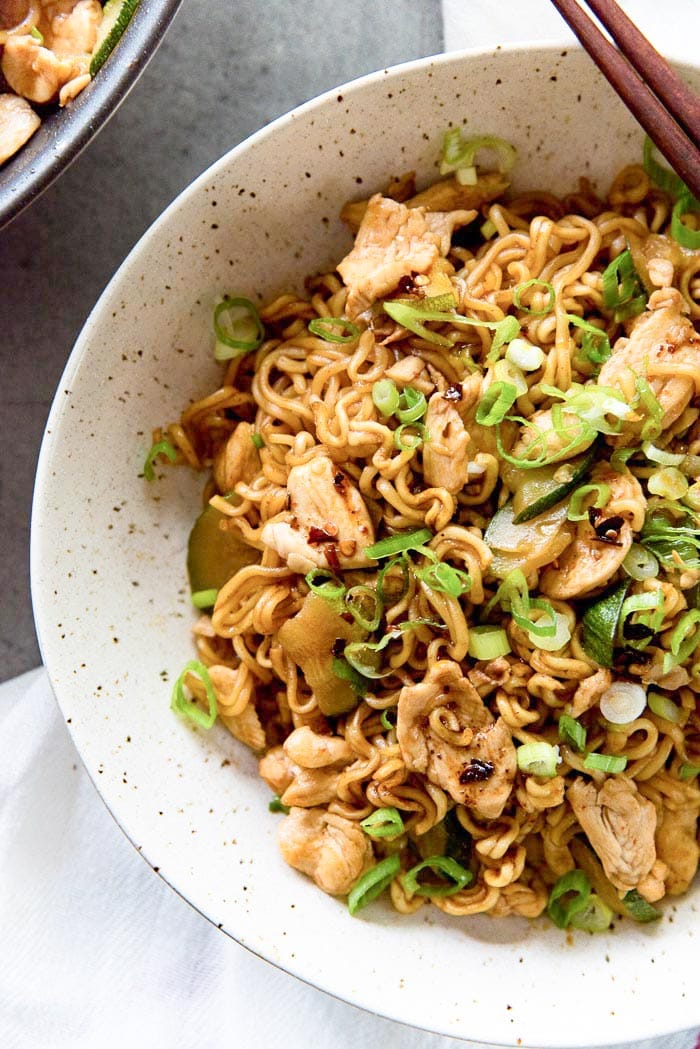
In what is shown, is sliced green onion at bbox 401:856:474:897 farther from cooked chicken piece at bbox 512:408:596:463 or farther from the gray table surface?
the gray table surface

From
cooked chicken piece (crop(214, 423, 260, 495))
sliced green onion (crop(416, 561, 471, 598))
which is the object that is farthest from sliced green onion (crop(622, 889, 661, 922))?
cooked chicken piece (crop(214, 423, 260, 495))

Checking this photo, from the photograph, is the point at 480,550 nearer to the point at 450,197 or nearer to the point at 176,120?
the point at 450,197

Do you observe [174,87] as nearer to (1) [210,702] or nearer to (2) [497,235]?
(2) [497,235]

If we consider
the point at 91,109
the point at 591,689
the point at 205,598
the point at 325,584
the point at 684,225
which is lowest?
the point at 591,689

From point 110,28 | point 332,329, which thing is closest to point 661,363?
point 332,329

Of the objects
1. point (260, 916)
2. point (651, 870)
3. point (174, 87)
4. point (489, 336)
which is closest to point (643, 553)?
point (489, 336)

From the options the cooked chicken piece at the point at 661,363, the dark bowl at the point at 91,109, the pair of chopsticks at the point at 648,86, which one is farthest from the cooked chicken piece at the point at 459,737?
the dark bowl at the point at 91,109

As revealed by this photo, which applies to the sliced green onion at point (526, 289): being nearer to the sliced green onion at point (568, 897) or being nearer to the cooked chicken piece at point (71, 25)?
the cooked chicken piece at point (71, 25)
